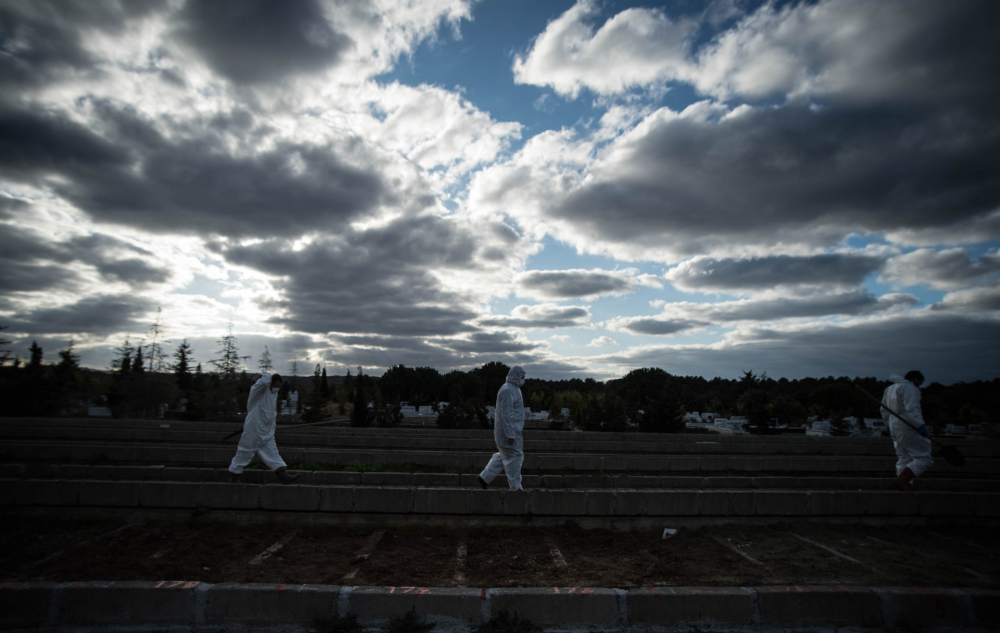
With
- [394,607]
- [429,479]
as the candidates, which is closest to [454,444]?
[429,479]

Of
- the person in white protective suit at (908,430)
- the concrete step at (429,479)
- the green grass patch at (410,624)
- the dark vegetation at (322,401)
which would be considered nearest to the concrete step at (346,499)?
the concrete step at (429,479)

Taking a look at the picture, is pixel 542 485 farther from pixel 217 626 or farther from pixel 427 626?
pixel 217 626

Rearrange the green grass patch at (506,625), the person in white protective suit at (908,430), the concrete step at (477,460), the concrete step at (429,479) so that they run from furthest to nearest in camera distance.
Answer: the concrete step at (477,460), the concrete step at (429,479), the person in white protective suit at (908,430), the green grass patch at (506,625)

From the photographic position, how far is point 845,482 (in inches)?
433

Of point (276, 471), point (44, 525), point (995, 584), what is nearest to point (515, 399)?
point (276, 471)

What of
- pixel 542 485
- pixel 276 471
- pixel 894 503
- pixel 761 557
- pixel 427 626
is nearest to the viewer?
A: pixel 427 626

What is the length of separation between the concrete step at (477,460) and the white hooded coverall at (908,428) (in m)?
5.96

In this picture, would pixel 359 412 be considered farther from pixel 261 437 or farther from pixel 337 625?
pixel 337 625

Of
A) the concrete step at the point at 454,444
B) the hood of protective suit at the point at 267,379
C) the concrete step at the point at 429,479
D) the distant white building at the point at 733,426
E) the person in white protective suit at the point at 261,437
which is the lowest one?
the distant white building at the point at 733,426

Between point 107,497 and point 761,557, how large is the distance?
1042 centimetres

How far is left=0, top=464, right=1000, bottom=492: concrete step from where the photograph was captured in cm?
1003

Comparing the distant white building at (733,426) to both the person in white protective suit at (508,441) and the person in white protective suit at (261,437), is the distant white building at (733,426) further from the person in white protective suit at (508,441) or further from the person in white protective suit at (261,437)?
the person in white protective suit at (261,437)

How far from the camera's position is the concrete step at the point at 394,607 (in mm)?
4586

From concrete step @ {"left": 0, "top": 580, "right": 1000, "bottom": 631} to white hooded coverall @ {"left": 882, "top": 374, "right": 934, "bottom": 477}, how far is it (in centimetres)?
517
